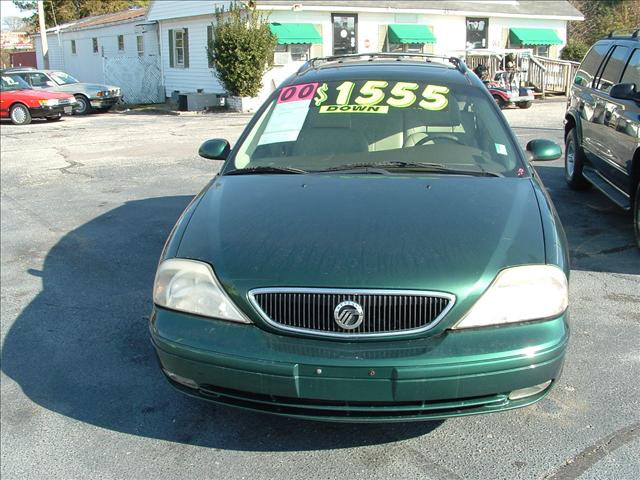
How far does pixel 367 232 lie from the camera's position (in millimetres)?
2977

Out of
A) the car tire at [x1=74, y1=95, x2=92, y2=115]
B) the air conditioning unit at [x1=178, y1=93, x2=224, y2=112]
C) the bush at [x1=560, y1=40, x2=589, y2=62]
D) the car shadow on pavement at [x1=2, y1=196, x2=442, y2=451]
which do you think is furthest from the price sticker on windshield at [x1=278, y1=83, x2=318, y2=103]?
the bush at [x1=560, y1=40, x2=589, y2=62]

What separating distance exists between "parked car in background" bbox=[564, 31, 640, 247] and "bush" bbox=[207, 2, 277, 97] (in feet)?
49.1

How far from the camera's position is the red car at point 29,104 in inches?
800

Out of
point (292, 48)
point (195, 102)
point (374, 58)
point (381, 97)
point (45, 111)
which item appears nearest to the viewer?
point (381, 97)

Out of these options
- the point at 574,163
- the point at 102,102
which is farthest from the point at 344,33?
the point at 574,163

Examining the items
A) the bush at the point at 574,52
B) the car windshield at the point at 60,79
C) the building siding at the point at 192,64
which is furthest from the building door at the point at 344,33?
the bush at the point at 574,52

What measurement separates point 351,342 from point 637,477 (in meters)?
1.34

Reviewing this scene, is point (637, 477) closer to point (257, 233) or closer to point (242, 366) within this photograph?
point (242, 366)

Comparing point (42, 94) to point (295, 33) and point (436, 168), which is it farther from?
point (436, 168)

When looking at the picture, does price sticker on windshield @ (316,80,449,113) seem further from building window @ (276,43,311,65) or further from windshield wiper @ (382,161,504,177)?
building window @ (276,43,311,65)

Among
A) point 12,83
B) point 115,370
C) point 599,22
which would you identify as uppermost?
point 599,22

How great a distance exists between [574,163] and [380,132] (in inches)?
189

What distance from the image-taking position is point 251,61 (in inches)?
859

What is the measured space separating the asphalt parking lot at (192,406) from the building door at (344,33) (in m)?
19.8
